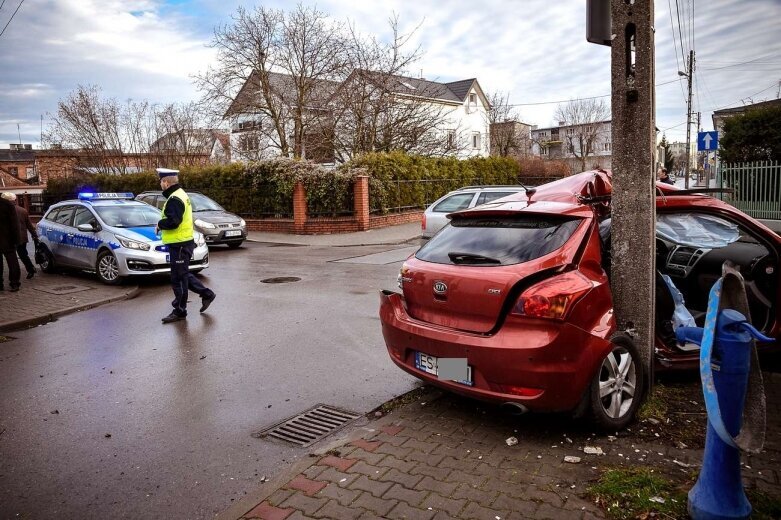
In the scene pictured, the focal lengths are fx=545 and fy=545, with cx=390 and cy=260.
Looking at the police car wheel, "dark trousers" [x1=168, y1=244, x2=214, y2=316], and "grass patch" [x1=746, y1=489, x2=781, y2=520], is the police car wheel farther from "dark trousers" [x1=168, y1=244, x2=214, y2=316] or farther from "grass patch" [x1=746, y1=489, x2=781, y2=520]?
"grass patch" [x1=746, y1=489, x2=781, y2=520]

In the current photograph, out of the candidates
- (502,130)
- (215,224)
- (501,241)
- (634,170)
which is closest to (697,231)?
(634,170)

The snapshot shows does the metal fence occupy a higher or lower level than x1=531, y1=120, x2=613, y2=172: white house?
lower

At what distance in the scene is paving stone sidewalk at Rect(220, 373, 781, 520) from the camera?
9.91ft

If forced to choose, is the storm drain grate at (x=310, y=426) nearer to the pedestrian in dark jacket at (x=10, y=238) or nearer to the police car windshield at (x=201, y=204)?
the pedestrian in dark jacket at (x=10, y=238)

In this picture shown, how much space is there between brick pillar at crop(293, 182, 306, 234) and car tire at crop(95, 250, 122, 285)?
9.82 m

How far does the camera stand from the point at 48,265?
12641 millimetres

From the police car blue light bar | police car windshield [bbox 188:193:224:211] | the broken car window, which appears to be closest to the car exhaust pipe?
the broken car window

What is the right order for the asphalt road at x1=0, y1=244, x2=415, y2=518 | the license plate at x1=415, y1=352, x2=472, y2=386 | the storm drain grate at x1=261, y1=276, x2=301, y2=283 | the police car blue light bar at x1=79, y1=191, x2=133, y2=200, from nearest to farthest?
the asphalt road at x1=0, y1=244, x2=415, y2=518, the license plate at x1=415, y1=352, x2=472, y2=386, the storm drain grate at x1=261, y1=276, x2=301, y2=283, the police car blue light bar at x1=79, y1=191, x2=133, y2=200

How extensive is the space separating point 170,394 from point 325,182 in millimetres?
15629

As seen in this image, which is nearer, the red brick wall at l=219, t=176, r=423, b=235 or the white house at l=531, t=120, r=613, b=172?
the red brick wall at l=219, t=176, r=423, b=235

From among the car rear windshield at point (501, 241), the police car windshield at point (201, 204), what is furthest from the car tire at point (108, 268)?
the car rear windshield at point (501, 241)

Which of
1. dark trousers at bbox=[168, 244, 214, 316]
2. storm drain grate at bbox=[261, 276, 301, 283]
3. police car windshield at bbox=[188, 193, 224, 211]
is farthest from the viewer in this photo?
police car windshield at bbox=[188, 193, 224, 211]

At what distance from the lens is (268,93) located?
2703cm

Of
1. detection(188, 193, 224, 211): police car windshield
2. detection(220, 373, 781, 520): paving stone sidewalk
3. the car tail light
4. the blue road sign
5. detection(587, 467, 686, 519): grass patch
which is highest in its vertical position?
the blue road sign
